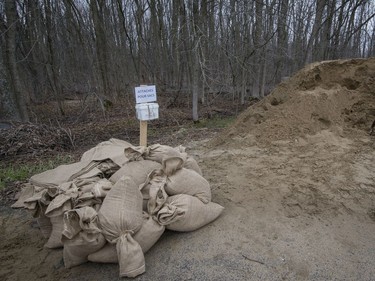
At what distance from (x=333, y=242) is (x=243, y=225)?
2.29 ft

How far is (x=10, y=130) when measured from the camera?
495 cm

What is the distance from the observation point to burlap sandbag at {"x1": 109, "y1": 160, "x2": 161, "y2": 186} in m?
2.45

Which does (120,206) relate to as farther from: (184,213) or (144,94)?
(144,94)

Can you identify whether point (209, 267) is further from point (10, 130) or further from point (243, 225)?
point (10, 130)

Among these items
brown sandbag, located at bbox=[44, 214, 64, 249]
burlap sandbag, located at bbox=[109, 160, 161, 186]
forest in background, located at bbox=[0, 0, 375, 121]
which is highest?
forest in background, located at bbox=[0, 0, 375, 121]

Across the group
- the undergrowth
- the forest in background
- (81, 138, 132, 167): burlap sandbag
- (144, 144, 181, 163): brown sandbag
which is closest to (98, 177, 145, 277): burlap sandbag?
(144, 144, 181, 163): brown sandbag

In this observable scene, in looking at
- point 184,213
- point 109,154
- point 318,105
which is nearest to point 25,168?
point 109,154

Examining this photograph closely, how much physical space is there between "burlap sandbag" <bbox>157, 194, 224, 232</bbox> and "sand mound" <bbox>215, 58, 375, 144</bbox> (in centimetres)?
197

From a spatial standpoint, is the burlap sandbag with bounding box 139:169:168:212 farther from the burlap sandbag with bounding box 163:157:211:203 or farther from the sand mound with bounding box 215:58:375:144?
the sand mound with bounding box 215:58:375:144

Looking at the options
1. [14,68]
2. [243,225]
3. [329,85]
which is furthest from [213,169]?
[14,68]

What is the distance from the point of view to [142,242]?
6.51ft

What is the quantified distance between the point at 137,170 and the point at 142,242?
703 mm

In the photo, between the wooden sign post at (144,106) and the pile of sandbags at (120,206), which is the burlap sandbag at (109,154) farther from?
the wooden sign post at (144,106)

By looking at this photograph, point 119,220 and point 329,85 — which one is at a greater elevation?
point 329,85
